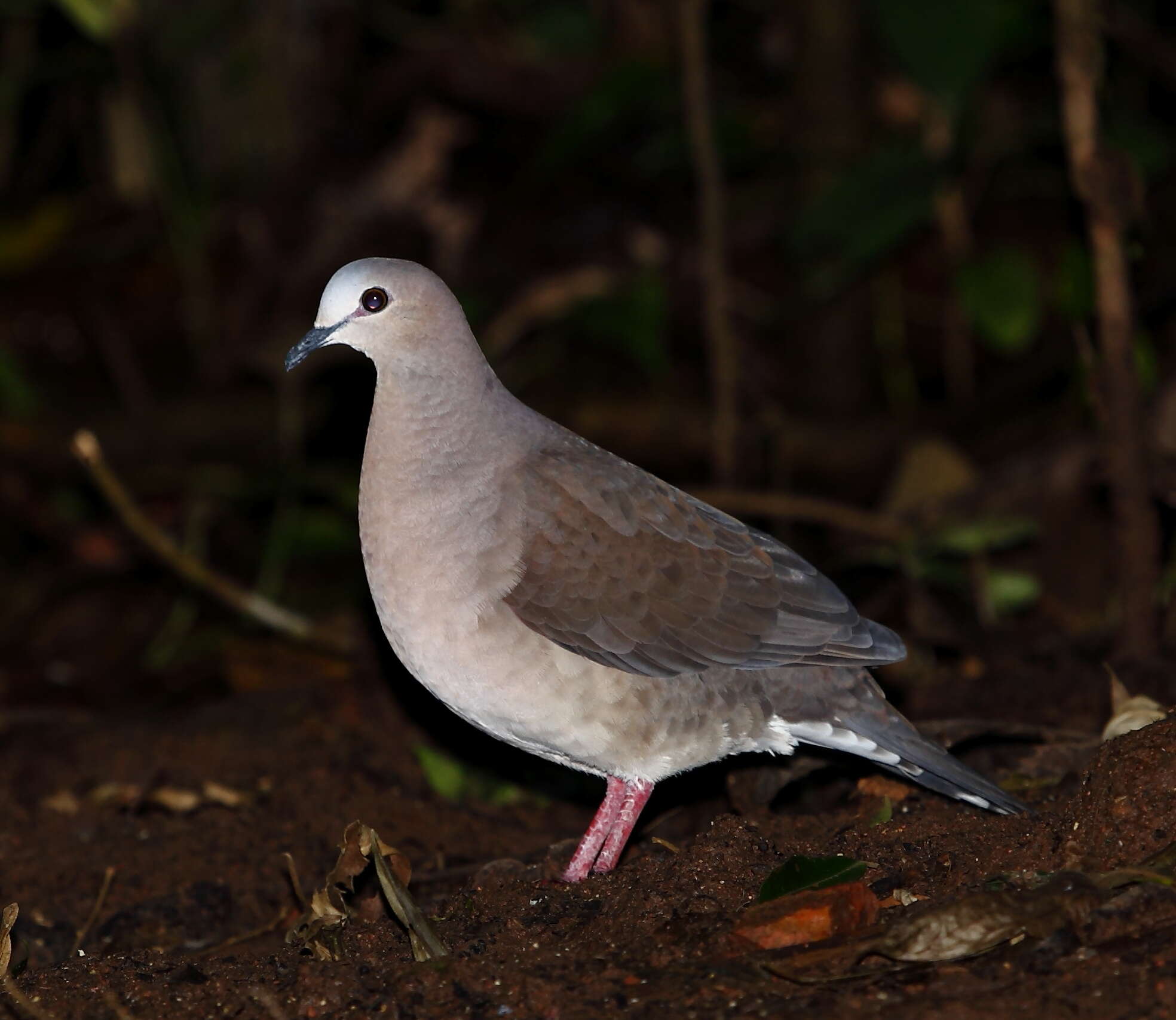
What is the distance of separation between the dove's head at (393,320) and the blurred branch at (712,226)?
267 cm

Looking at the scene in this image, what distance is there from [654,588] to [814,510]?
2622 mm

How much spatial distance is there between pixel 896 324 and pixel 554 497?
19.0 feet

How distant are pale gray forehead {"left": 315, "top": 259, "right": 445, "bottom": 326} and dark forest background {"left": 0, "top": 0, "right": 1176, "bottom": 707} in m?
2.37

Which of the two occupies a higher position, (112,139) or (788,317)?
(112,139)

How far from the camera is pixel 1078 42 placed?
195 inches

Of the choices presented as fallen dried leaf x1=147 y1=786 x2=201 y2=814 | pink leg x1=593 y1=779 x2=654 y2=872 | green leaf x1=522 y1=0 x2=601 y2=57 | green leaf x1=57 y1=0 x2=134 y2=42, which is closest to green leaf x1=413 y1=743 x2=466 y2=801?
fallen dried leaf x1=147 y1=786 x2=201 y2=814

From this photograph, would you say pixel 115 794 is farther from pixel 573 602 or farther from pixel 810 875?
pixel 810 875

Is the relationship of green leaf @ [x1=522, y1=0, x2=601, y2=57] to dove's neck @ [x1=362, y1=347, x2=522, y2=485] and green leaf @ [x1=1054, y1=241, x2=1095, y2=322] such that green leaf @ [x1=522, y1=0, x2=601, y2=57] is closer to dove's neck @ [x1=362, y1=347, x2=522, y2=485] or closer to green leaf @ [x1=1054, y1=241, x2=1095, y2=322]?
green leaf @ [x1=1054, y1=241, x2=1095, y2=322]

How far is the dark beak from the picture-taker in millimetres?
3945

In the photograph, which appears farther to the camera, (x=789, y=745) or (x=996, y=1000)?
(x=789, y=745)

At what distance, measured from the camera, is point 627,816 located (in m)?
4.10

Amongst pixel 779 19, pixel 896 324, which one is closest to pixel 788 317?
pixel 896 324

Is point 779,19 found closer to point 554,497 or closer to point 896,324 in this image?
point 896,324

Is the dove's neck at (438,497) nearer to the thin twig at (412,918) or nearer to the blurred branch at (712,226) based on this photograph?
the thin twig at (412,918)
